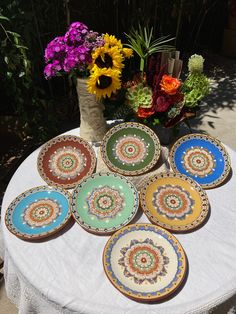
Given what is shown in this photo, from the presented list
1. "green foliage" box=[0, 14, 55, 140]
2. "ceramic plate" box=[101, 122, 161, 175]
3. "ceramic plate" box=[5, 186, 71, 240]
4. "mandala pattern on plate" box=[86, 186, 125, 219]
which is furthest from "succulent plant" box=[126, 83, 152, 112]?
"green foliage" box=[0, 14, 55, 140]

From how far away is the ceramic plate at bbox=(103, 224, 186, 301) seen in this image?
1.08 metres

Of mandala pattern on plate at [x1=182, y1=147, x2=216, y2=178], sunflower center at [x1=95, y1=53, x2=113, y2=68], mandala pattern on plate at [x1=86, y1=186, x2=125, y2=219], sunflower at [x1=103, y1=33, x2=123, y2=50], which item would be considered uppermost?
sunflower at [x1=103, y1=33, x2=123, y2=50]

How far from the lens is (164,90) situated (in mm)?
1384

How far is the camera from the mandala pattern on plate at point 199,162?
1507 mm

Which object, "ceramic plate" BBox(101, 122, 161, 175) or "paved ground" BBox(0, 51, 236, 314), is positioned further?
"paved ground" BBox(0, 51, 236, 314)

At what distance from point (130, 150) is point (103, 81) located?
35cm

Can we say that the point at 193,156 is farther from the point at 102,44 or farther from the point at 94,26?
the point at 94,26

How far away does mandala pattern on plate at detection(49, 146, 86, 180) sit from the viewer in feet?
4.97

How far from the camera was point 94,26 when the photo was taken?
150 inches

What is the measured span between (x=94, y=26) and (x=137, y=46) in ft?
8.53

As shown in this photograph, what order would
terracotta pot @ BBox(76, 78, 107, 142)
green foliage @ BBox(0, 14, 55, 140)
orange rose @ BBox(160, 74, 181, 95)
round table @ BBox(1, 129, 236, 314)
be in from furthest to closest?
green foliage @ BBox(0, 14, 55, 140)
terracotta pot @ BBox(76, 78, 107, 142)
orange rose @ BBox(160, 74, 181, 95)
round table @ BBox(1, 129, 236, 314)

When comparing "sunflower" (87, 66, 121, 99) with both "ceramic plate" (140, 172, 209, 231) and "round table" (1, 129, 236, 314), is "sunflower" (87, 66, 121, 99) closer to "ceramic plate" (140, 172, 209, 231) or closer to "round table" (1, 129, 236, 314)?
"ceramic plate" (140, 172, 209, 231)

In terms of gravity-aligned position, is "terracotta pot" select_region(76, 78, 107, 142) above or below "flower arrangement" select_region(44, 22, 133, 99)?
below

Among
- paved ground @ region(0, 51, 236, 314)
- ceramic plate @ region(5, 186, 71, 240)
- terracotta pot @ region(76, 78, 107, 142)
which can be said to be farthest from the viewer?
paved ground @ region(0, 51, 236, 314)
